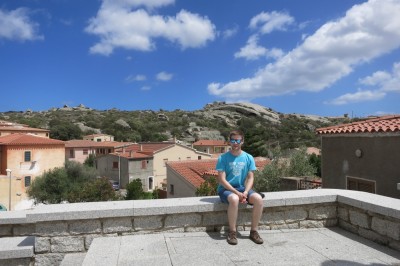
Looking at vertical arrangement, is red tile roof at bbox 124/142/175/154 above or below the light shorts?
above

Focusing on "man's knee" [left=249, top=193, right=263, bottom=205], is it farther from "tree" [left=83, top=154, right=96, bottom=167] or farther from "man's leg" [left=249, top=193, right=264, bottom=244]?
"tree" [left=83, top=154, right=96, bottom=167]

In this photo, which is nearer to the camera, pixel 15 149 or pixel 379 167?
pixel 379 167

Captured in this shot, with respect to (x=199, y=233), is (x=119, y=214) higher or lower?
higher

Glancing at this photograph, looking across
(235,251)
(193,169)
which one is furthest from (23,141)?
(235,251)

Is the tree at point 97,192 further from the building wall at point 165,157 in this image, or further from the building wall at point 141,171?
the building wall at point 165,157

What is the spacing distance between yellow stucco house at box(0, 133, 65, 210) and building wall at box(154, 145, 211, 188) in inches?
503

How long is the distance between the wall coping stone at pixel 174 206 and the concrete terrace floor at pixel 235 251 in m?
0.32

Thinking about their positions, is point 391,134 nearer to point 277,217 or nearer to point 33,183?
point 277,217

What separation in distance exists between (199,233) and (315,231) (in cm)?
160

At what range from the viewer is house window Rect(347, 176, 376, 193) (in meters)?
9.53

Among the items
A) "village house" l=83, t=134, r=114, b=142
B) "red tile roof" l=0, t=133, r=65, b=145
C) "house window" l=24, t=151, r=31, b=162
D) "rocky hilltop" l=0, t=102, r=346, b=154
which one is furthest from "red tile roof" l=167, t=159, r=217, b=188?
"village house" l=83, t=134, r=114, b=142

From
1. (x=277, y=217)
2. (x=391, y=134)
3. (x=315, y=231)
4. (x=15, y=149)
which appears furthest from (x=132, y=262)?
(x=15, y=149)

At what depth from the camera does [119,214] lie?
4.09m

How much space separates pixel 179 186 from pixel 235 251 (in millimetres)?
22882
